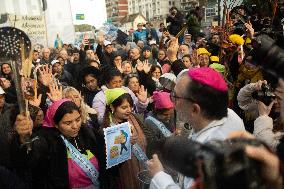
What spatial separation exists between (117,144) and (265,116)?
1204 millimetres

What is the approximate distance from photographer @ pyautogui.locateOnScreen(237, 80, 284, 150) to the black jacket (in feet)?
4.79

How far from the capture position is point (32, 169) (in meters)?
3.13

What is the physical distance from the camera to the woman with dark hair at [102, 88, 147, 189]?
348 centimetres

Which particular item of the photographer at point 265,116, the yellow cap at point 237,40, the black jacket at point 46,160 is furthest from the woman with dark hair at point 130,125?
the yellow cap at point 237,40

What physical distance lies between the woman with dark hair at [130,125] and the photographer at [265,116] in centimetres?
108

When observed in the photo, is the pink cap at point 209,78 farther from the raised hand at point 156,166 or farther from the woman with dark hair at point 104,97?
the woman with dark hair at point 104,97

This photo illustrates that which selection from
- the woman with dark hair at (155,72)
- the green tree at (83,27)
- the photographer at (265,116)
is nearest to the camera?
the photographer at (265,116)

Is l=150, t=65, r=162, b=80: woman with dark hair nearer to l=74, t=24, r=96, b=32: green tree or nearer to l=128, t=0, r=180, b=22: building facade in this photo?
l=74, t=24, r=96, b=32: green tree

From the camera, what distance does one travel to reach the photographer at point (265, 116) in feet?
8.31

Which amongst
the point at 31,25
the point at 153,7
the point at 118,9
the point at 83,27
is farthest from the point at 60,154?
the point at 118,9

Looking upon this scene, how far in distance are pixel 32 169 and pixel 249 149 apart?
2.44m

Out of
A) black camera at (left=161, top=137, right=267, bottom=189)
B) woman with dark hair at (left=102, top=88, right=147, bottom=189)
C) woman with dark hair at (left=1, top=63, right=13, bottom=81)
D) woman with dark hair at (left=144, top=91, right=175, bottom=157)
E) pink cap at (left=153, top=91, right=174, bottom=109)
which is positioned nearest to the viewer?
black camera at (left=161, top=137, right=267, bottom=189)

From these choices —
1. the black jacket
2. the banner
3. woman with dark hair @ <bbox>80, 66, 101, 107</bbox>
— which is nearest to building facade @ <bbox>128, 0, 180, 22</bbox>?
the banner

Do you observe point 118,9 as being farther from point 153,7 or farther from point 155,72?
point 155,72
